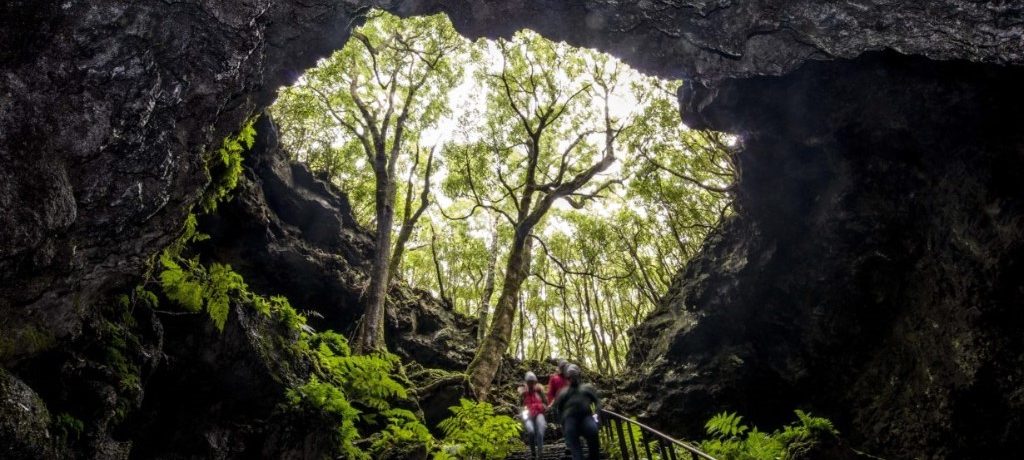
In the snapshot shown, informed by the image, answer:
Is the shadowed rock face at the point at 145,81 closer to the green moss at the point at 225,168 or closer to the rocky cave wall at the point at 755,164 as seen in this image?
the rocky cave wall at the point at 755,164

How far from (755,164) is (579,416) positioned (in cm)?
682

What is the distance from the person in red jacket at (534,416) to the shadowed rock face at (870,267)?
181 inches

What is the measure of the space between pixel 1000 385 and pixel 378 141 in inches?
499

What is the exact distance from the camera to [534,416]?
8555mm

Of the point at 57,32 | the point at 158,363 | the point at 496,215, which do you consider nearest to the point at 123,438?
the point at 158,363

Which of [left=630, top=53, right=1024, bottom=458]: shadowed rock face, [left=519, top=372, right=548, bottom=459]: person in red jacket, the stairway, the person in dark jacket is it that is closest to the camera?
the person in dark jacket

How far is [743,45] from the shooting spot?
631cm

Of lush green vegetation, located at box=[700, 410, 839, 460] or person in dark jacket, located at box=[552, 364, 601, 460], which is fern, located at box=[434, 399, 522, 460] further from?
Answer: lush green vegetation, located at box=[700, 410, 839, 460]

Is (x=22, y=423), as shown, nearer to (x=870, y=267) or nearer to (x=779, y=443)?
(x=779, y=443)

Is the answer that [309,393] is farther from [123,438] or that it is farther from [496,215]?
[496,215]

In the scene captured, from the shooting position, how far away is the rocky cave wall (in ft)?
13.7

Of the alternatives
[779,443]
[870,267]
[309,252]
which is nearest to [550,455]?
[779,443]

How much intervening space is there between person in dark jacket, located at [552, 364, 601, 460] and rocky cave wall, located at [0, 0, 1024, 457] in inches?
195

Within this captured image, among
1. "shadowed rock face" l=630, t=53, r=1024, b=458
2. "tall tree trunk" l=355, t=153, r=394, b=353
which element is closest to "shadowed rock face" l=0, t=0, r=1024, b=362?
"shadowed rock face" l=630, t=53, r=1024, b=458
